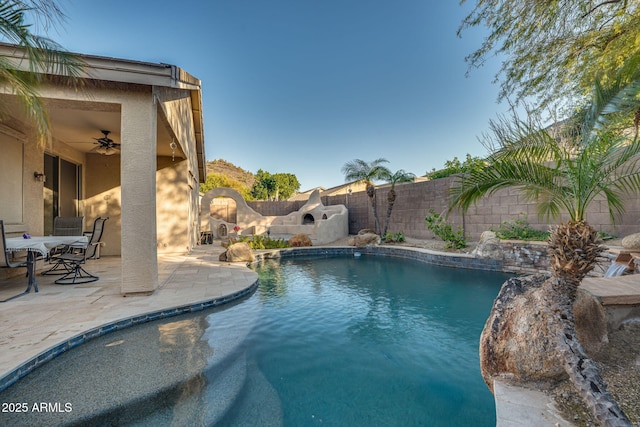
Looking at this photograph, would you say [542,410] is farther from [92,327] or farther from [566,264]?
[92,327]

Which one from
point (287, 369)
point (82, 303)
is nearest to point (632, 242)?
point (287, 369)

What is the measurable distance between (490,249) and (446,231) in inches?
88.3

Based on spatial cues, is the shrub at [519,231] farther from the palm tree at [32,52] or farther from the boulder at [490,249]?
the palm tree at [32,52]

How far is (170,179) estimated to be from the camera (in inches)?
366

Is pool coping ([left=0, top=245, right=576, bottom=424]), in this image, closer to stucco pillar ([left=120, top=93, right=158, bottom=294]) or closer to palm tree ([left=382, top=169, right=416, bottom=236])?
stucco pillar ([left=120, top=93, right=158, bottom=294])

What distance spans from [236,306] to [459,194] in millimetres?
4064

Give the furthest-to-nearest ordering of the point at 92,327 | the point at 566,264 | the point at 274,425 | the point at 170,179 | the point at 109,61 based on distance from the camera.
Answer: the point at 170,179 → the point at 109,61 → the point at 92,327 → the point at 566,264 → the point at 274,425

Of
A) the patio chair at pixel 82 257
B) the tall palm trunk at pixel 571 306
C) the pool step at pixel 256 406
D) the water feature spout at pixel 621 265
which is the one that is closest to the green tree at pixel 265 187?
the patio chair at pixel 82 257

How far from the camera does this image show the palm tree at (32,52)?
316 cm

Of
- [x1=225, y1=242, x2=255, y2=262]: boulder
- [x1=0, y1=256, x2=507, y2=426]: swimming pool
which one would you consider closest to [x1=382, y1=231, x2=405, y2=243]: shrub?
[x1=225, y1=242, x2=255, y2=262]: boulder

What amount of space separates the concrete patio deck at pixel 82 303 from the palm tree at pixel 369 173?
964 cm

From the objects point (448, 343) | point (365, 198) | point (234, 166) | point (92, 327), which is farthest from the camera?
point (234, 166)

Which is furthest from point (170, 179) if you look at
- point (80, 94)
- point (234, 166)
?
point (234, 166)

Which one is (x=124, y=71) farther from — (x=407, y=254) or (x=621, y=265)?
(x=407, y=254)
